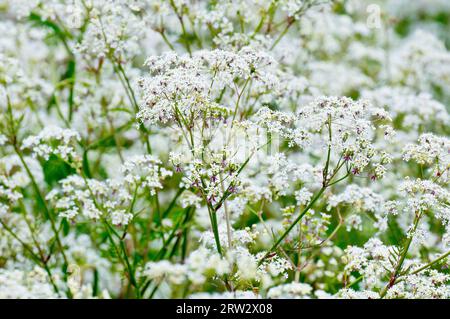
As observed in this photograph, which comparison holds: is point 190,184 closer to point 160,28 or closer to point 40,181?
point 160,28

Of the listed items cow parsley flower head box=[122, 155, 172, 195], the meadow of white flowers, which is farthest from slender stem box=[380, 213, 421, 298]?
cow parsley flower head box=[122, 155, 172, 195]

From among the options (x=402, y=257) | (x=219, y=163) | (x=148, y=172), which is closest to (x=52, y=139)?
(x=148, y=172)

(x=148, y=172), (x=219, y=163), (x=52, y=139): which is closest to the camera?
(x=219, y=163)

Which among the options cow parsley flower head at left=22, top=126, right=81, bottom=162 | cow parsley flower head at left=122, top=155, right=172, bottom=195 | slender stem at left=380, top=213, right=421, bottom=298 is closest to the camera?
slender stem at left=380, top=213, right=421, bottom=298

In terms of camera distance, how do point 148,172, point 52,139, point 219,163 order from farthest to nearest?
1. point 52,139
2. point 148,172
3. point 219,163

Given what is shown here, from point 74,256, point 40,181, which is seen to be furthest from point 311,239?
point 40,181

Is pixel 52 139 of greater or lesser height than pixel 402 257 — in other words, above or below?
above

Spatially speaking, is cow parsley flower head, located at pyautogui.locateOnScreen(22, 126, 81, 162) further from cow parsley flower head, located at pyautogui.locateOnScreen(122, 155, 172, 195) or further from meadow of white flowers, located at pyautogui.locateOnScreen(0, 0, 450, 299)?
cow parsley flower head, located at pyautogui.locateOnScreen(122, 155, 172, 195)

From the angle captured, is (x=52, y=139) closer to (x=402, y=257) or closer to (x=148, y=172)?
(x=148, y=172)
